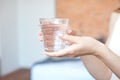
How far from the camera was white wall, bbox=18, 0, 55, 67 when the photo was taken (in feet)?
12.2

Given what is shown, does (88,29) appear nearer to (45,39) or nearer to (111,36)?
(111,36)

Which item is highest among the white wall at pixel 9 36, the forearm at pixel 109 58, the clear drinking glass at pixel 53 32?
the clear drinking glass at pixel 53 32

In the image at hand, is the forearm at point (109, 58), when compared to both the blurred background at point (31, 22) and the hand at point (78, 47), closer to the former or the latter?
the hand at point (78, 47)

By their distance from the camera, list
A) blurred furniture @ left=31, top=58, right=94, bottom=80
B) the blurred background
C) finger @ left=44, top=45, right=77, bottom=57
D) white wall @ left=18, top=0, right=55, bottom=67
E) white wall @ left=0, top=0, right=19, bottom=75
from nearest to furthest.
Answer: finger @ left=44, top=45, right=77, bottom=57
blurred furniture @ left=31, top=58, right=94, bottom=80
the blurred background
white wall @ left=0, top=0, right=19, bottom=75
white wall @ left=18, top=0, right=55, bottom=67

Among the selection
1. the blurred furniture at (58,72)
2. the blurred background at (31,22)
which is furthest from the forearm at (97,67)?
the blurred background at (31,22)

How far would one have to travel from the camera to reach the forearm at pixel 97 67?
3.61ft

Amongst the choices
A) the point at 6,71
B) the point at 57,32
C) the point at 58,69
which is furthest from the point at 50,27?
the point at 6,71

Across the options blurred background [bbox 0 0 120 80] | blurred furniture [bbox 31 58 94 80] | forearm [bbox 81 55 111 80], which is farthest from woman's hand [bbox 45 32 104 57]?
blurred background [bbox 0 0 120 80]

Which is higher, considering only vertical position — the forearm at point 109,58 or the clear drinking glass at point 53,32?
the clear drinking glass at point 53,32

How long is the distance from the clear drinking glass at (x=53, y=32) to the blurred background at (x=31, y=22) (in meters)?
2.36

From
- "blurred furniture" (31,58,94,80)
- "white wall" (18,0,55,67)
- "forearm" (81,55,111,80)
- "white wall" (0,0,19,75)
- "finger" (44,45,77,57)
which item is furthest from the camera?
"white wall" (18,0,55,67)

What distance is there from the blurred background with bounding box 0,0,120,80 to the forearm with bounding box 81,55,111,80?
2126 millimetres

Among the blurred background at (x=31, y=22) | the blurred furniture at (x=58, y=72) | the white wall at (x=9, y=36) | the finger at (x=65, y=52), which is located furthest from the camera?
the white wall at (x=9, y=36)

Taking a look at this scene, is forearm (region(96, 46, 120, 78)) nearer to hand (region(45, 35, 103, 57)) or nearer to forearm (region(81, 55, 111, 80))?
hand (region(45, 35, 103, 57))
